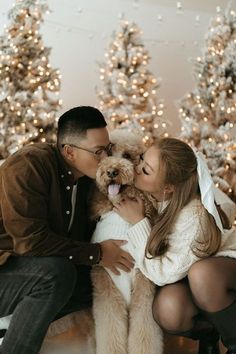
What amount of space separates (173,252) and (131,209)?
239 millimetres

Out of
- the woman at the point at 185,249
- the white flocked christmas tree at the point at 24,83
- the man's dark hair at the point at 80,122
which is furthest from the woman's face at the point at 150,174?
the white flocked christmas tree at the point at 24,83

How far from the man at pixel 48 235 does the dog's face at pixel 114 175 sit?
0.30 feet

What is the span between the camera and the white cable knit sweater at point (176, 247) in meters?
1.93

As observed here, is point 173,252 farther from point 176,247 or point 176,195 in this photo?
point 176,195

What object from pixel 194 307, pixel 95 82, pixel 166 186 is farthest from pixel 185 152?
pixel 95 82

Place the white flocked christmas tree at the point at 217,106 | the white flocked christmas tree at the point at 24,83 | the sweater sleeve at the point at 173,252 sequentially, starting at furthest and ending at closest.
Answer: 1. the white flocked christmas tree at the point at 217,106
2. the white flocked christmas tree at the point at 24,83
3. the sweater sleeve at the point at 173,252

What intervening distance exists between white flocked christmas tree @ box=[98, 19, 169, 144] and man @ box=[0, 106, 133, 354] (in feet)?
4.23

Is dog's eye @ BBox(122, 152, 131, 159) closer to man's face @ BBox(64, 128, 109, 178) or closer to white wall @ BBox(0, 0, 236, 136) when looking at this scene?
man's face @ BBox(64, 128, 109, 178)

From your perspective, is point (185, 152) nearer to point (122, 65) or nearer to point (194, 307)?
point (194, 307)

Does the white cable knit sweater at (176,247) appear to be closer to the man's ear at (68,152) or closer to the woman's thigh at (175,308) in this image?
the woman's thigh at (175,308)

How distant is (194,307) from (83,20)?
2.91m

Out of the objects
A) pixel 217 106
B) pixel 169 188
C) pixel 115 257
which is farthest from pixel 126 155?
pixel 217 106

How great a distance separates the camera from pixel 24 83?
324 centimetres

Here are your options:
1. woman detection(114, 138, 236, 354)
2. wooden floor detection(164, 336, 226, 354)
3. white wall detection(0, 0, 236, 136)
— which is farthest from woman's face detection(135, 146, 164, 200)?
white wall detection(0, 0, 236, 136)
